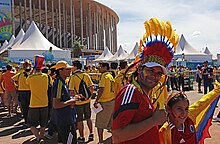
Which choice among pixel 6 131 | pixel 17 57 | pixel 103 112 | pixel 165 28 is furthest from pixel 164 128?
pixel 17 57

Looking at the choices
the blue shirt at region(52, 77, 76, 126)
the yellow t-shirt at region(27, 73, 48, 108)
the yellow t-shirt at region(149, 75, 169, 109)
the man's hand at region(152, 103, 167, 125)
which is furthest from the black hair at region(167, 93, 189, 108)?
the yellow t-shirt at region(27, 73, 48, 108)

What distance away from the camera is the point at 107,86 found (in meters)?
6.44

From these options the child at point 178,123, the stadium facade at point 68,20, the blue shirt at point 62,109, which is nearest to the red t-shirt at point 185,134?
the child at point 178,123

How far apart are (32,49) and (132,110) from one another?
18.3 meters

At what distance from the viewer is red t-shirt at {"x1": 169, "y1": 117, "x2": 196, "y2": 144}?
2.80 m

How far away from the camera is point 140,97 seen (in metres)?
2.03

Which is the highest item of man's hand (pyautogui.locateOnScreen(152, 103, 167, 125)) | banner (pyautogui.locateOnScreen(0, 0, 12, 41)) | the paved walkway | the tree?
banner (pyautogui.locateOnScreen(0, 0, 12, 41))

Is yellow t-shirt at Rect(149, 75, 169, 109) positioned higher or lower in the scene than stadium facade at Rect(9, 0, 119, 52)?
lower

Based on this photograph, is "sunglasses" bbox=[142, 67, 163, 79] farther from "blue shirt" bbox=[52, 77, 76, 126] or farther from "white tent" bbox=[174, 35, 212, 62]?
"white tent" bbox=[174, 35, 212, 62]

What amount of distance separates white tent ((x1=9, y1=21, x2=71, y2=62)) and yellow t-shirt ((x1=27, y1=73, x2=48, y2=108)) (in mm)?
13033

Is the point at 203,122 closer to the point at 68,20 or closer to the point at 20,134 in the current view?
the point at 20,134

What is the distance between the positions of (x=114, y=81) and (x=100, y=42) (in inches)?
2630

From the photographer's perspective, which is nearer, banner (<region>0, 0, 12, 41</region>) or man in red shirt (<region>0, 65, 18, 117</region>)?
man in red shirt (<region>0, 65, 18, 117</region>)

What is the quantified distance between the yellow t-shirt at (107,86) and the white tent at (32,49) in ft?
43.0
